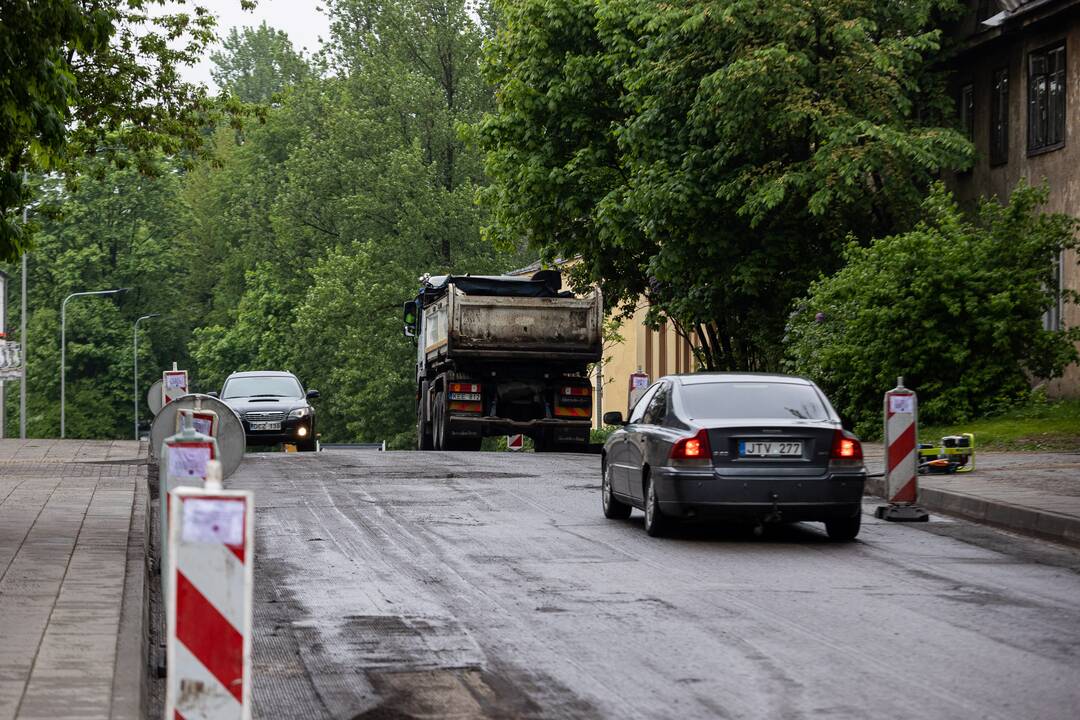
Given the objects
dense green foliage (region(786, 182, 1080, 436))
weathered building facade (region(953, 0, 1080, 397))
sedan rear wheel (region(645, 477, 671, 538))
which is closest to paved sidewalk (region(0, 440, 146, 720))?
sedan rear wheel (region(645, 477, 671, 538))

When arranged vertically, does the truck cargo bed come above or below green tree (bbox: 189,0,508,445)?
below

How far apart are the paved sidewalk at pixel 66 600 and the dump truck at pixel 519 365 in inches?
468

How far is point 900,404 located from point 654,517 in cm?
322

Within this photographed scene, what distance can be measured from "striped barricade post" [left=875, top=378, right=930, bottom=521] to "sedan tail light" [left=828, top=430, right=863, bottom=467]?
87.4 inches

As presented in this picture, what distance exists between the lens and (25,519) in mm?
14617

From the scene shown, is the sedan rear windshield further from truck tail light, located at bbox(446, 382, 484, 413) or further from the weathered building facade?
truck tail light, located at bbox(446, 382, 484, 413)

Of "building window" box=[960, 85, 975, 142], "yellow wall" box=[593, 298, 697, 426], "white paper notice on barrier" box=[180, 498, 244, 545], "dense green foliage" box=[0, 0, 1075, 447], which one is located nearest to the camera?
"white paper notice on barrier" box=[180, 498, 244, 545]

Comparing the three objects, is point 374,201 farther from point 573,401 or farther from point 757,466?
point 757,466

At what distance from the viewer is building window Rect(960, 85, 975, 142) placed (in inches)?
1339

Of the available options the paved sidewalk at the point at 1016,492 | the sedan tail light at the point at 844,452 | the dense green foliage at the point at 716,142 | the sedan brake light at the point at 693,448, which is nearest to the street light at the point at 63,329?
the dense green foliage at the point at 716,142

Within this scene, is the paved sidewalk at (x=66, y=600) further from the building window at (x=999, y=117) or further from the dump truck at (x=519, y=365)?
the building window at (x=999, y=117)

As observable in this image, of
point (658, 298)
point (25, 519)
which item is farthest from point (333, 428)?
point (25, 519)

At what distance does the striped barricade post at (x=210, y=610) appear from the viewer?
5.18 metres

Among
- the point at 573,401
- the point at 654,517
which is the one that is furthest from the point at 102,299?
the point at 654,517
